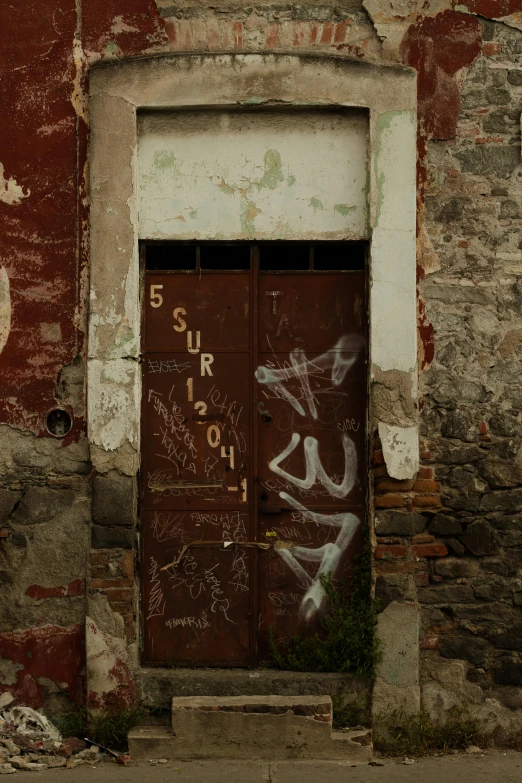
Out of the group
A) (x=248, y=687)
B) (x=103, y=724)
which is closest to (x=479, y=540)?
(x=248, y=687)

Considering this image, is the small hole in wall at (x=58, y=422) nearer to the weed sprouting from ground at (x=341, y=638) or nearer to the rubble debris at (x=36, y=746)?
the rubble debris at (x=36, y=746)

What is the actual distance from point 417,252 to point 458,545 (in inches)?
66.5

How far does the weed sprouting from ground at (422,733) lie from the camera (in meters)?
5.58

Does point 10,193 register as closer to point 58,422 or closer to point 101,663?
point 58,422

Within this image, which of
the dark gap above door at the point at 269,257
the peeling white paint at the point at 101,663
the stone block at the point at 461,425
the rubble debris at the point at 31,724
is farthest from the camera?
the dark gap above door at the point at 269,257

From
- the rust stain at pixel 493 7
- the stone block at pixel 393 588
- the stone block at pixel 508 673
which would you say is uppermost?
the rust stain at pixel 493 7

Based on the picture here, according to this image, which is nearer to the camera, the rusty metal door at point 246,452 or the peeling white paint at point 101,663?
the peeling white paint at point 101,663

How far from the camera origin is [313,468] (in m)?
5.93

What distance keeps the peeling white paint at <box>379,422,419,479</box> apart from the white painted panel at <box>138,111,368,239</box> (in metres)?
1.17

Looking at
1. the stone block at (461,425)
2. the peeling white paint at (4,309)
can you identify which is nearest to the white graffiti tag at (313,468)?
the stone block at (461,425)

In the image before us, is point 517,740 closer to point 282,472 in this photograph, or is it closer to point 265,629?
point 265,629

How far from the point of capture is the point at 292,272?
19.6 feet

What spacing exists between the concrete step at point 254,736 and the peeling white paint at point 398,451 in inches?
52.0

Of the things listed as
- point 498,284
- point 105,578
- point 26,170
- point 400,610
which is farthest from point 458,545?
point 26,170
